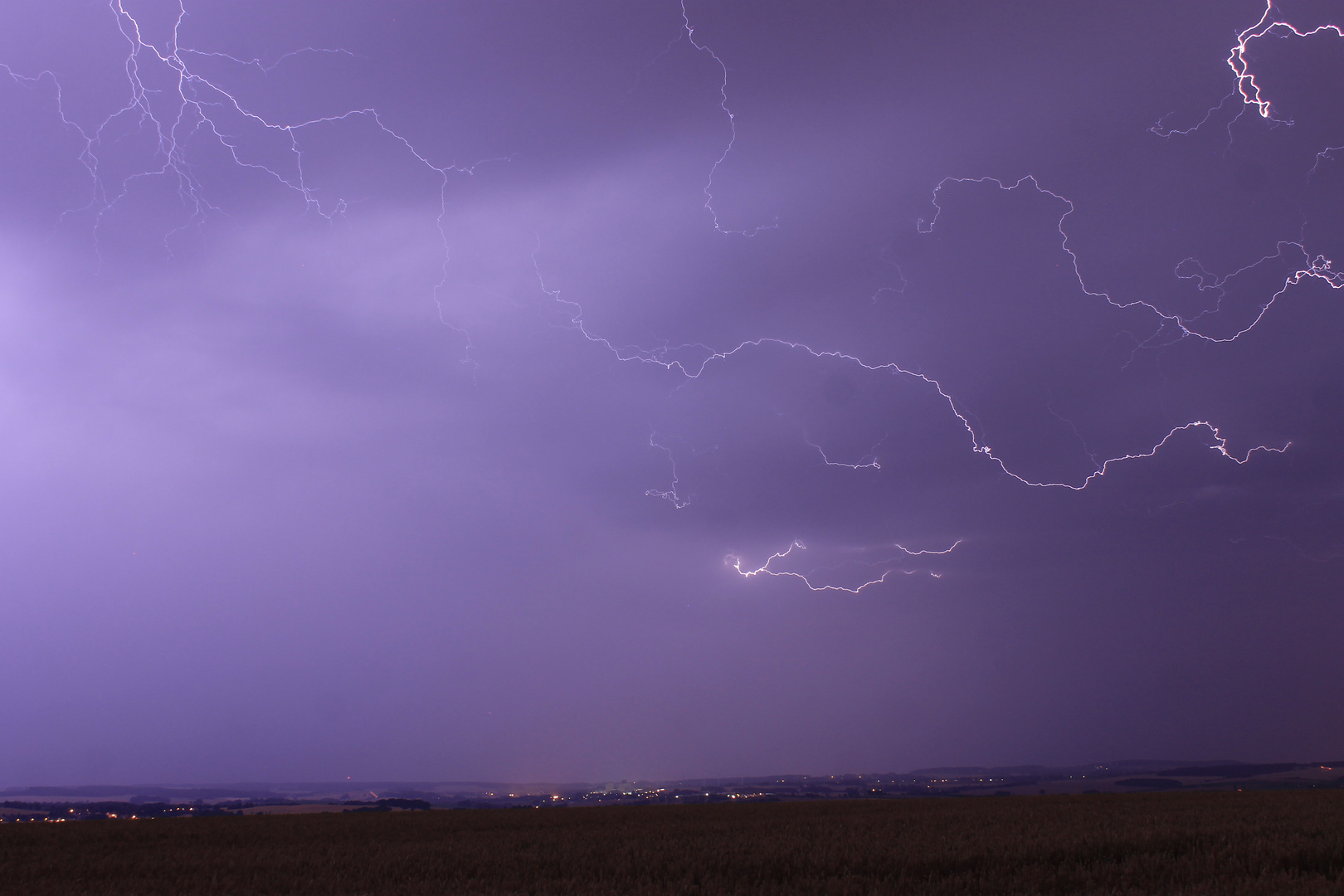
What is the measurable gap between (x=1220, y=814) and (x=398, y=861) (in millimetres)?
13934

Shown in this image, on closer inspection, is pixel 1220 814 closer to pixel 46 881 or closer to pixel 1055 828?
pixel 1055 828

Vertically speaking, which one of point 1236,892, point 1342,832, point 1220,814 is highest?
point 1236,892

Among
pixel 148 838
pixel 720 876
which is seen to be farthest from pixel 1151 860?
pixel 148 838

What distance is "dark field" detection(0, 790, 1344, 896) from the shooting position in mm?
7629

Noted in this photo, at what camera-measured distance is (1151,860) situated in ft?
27.4

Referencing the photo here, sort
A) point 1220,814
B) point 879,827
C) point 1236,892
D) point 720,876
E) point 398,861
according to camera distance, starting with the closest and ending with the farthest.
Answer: point 1236,892 → point 720,876 → point 398,861 → point 879,827 → point 1220,814

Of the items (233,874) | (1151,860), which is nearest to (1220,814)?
(1151,860)

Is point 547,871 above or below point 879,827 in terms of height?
above

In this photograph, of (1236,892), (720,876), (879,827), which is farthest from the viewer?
(879,827)

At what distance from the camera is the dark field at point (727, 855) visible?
7629mm

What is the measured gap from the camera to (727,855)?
30.8ft

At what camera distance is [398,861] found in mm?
9820

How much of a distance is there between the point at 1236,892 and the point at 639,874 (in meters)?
5.52

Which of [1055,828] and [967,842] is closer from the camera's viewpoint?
[967,842]
